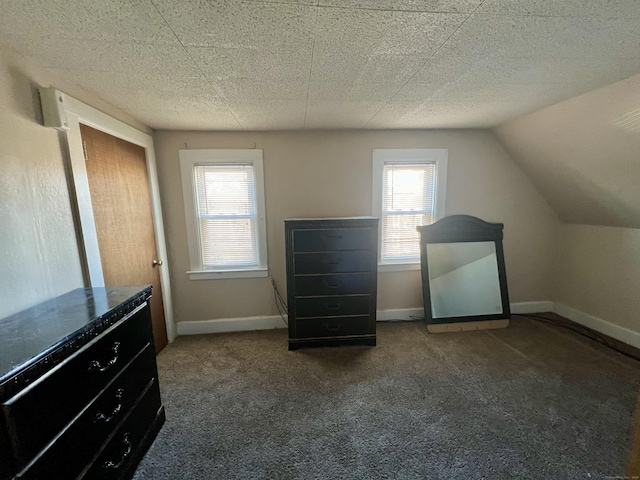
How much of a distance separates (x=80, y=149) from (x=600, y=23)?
2.73 m

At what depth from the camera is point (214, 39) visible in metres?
1.16

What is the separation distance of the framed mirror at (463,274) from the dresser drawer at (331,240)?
2.64ft

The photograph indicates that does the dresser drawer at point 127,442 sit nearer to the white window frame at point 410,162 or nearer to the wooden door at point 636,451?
the wooden door at point 636,451

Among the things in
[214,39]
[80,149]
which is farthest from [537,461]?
[80,149]

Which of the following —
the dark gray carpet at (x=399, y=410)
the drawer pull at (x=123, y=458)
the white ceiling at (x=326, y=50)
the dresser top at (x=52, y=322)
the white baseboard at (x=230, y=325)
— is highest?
the white ceiling at (x=326, y=50)

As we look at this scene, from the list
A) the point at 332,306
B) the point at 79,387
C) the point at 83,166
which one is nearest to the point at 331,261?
the point at 332,306

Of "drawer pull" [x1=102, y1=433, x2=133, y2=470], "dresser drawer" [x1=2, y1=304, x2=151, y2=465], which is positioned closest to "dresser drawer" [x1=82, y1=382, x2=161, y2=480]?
"drawer pull" [x1=102, y1=433, x2=133, y2=470]

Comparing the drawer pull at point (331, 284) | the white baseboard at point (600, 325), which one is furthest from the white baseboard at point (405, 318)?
the drawer pull at point (331, 284)

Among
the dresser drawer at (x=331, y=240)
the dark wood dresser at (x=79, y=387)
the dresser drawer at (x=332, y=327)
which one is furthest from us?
the dresser drawer at (x=332, y=327)

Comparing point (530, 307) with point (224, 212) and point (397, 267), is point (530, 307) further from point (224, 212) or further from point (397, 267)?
point (224, 212)

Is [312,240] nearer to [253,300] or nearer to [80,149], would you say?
[253,300]

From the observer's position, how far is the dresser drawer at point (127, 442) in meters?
1.14

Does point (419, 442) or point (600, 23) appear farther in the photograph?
point (419, 442)

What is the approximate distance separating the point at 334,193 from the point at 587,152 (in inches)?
85.9
